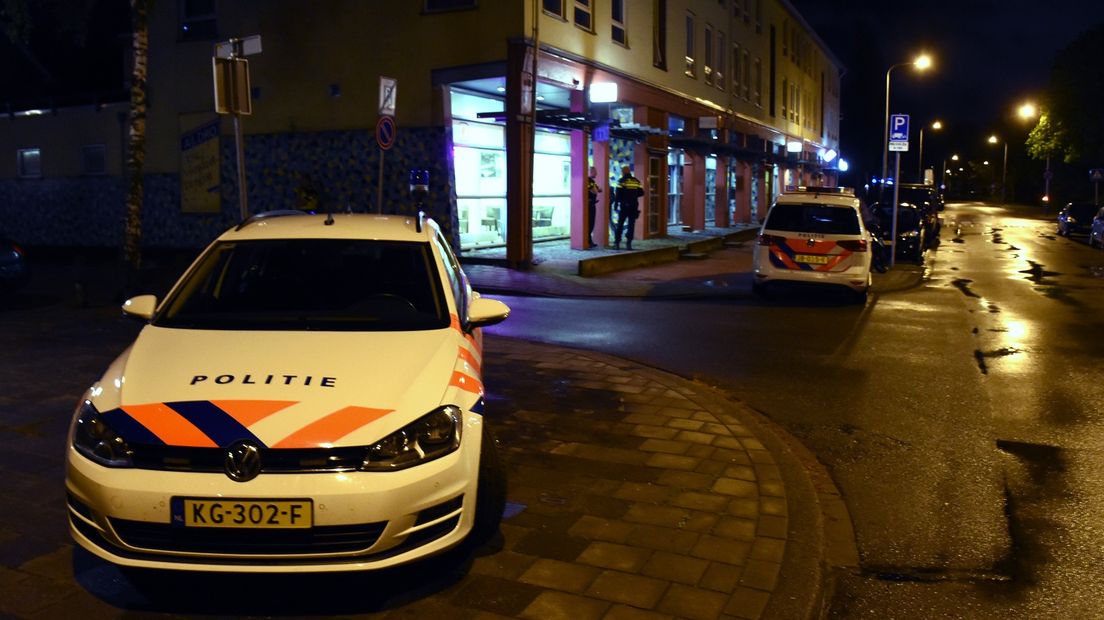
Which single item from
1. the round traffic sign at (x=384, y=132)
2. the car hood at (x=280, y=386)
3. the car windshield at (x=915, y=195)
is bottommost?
the car hood at (x=280, y=386)

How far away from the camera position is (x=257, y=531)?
146 inches

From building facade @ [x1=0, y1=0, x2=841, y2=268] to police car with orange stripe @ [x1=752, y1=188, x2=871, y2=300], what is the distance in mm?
6153

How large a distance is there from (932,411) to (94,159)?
83.5 feet

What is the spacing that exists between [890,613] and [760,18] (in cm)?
4102

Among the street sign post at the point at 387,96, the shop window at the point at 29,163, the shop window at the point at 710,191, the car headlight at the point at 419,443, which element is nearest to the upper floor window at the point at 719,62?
the shop window at the point at 710,191

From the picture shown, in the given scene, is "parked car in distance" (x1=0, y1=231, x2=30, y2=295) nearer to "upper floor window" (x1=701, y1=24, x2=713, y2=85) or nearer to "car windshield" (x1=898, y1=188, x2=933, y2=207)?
"upper floor window" (x1=701, y1=24, x2=713, y2=85)

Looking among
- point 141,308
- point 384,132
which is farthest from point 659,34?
point 141,308

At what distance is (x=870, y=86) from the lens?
318 feet

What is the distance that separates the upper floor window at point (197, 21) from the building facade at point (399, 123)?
5 cm

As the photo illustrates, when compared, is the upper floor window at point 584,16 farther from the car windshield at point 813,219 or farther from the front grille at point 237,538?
the front grille at point 237,538

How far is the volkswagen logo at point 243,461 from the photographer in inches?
147

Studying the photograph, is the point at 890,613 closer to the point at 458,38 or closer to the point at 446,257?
the point at 446,257

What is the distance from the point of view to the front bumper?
12.2 ft

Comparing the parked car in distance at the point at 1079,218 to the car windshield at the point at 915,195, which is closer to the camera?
the car windshield at the point at 915,195
